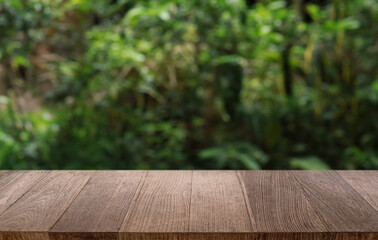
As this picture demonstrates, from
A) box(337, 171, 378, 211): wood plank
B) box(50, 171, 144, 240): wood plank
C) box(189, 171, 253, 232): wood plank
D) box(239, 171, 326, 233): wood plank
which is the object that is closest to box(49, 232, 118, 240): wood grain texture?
box(50, 171, 144, 240): wood plank

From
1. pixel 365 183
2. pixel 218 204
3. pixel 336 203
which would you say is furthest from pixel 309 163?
pixel 218 204

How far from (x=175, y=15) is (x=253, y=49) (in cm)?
63

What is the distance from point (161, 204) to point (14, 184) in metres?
0.49

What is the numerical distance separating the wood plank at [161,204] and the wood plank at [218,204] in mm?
24

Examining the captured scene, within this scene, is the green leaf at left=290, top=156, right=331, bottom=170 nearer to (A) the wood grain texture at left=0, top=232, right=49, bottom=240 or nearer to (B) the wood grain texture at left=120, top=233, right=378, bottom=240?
(B) the wood grain texture at left=120, top=233, right=378, bottom=240

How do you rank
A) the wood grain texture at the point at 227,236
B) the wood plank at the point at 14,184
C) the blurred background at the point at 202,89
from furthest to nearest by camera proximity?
1. the blurred background at the point at 202,89
2. the wood plank at the point at 14,184
3. the wood grain texture at the point at 227,236

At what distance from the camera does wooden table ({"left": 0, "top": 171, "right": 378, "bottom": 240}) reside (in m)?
1.05

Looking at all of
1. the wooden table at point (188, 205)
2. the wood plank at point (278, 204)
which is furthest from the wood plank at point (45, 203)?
the wood plank at point (278, 204)

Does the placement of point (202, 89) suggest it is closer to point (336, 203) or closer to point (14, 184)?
point (14, 184)

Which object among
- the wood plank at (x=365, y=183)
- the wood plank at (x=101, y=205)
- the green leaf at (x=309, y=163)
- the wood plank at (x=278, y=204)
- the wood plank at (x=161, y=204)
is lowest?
the green leaf at (x=309, y=163)

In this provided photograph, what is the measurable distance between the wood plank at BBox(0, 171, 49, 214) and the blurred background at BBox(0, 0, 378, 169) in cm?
159

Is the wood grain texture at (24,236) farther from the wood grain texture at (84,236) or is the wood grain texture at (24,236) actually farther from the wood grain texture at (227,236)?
the wood grain texture at (227,236)

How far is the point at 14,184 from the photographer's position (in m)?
1.42

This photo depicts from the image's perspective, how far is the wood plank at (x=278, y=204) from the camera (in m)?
1.07
